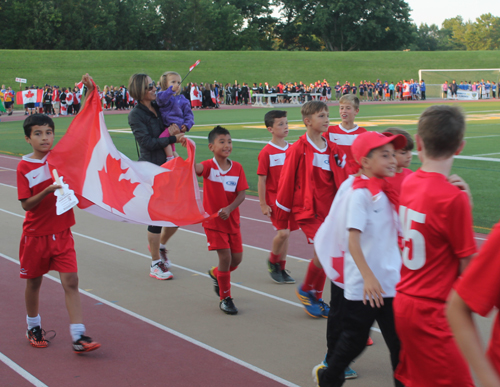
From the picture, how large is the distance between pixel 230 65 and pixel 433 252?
2651 inches

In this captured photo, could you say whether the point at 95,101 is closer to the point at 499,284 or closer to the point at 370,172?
the point at 370,172

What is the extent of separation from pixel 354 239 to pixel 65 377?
7.93 ft

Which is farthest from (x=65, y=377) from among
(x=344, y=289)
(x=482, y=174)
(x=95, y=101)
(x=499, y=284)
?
(x=482, y=174)

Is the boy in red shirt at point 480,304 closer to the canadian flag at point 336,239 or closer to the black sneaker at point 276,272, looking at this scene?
the canadian flag at point 336,239

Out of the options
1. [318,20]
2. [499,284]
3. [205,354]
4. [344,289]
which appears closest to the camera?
[499,284]

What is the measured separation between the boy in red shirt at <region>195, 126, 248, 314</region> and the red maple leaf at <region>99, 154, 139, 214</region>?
77cm

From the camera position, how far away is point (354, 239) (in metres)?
3.24

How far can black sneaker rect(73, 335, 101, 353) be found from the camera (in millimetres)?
4449

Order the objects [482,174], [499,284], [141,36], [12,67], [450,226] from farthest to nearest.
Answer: [141,36]
[12,67]
[482,174]
[450,226]
[499,284]

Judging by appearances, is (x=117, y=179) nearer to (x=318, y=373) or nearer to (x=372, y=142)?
(x=318, y=373)

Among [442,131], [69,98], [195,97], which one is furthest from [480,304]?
[195,97]

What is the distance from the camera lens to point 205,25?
9569cm

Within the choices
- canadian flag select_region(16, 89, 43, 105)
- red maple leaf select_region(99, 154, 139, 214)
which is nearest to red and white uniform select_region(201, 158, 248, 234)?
red maple leaf select_region(99, 154, 139, 214)

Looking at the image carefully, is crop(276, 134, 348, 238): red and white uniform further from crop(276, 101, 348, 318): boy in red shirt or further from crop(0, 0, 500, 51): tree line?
crop(0, 0, 500, 51): tree line
